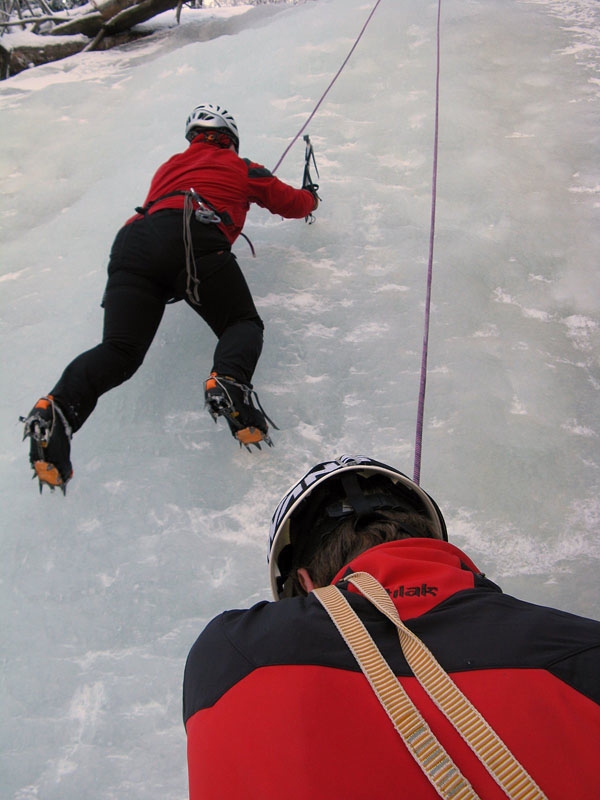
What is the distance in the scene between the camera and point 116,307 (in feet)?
5.03

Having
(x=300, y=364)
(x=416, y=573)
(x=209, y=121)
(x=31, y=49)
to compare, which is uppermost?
(x=31, y=49)

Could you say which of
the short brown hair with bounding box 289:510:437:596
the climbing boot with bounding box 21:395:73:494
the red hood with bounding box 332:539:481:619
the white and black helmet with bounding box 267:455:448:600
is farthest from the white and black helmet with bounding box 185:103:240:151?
the red hood with bounding box 332:539:481:619

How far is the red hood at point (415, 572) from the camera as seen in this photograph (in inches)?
23.4

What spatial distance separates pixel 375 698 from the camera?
1.63 ft

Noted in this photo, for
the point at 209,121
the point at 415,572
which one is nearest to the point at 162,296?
the point at 209,121

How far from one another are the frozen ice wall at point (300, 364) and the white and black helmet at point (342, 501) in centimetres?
41

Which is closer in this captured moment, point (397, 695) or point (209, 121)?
point (397, 695)

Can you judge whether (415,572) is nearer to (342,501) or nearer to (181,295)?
(342,501)

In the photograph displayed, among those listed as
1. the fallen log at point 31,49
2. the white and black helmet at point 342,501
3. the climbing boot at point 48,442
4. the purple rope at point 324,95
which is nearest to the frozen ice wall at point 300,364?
the purple rope at point 324,95

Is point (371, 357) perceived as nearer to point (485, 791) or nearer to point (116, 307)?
point (116, 307)

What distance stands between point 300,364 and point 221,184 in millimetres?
611

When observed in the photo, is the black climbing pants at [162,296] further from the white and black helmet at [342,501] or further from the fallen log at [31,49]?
the fallen log at [31,49]

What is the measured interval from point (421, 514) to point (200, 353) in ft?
3.50

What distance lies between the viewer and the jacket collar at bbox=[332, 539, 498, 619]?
0.59 m
